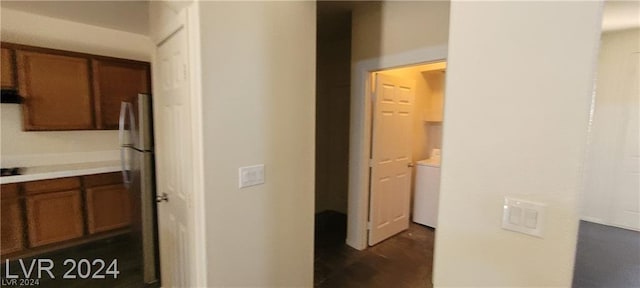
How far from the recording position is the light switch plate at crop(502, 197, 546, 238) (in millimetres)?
918

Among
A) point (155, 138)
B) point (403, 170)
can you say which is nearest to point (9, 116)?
point (155, 138)

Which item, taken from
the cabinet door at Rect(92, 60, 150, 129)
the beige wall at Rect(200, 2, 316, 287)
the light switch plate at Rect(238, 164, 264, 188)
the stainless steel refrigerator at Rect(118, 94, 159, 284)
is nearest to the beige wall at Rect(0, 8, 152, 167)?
the cabinet door at Rect(92, 60, 150, 129)

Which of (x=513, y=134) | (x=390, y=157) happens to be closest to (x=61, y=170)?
(x=390, y=157)

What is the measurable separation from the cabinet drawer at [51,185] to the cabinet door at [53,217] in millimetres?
39

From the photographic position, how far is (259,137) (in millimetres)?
1657

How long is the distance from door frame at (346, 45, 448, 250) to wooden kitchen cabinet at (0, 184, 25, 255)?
3171 mm

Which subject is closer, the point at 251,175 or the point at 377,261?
the point at 251,175

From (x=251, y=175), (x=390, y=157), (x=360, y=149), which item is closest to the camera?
(x=251, y=175)

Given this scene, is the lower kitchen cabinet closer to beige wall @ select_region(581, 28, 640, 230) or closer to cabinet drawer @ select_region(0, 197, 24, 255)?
cabinet drawer @ select_region(0, 197, 24, 255)

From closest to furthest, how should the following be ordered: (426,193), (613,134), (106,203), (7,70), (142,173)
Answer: (613,134)
(142,173)
(7,70)
(106,203)
(426,193)

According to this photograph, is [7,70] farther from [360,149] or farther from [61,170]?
[360,149]

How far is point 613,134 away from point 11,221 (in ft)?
14.7

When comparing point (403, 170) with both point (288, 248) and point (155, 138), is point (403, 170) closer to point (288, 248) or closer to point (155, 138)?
point (288, 248)

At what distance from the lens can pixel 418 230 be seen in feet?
11.6
